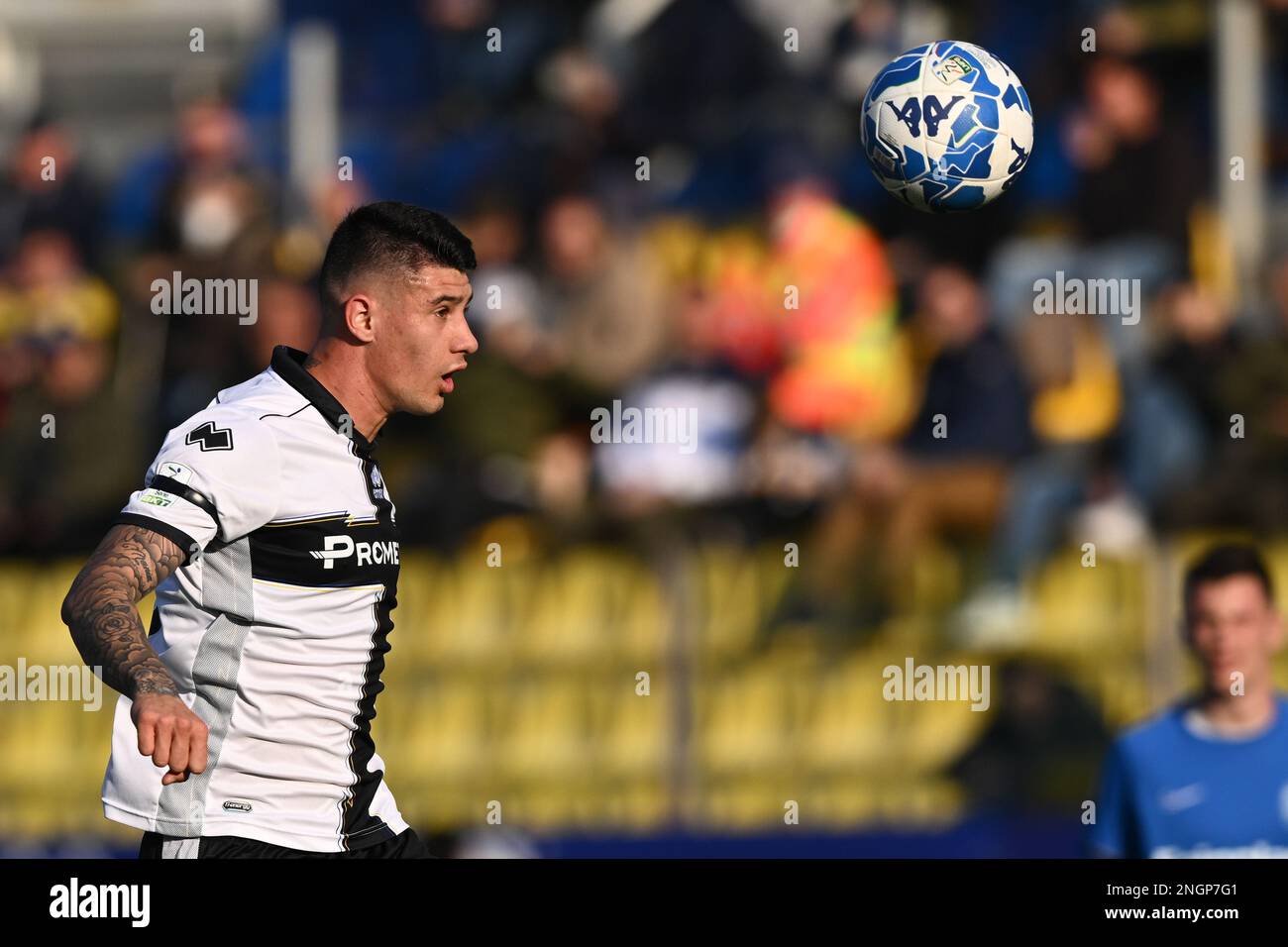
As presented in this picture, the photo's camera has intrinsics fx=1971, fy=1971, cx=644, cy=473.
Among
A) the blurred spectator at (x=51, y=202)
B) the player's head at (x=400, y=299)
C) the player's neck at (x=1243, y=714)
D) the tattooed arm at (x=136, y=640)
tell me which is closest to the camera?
the tattooed arm at (x=136, y=640)

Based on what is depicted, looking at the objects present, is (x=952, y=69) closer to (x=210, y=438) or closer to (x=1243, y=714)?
(x=1243, y=714)

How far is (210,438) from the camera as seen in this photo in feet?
16.0

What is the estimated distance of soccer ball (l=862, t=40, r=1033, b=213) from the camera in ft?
23.3

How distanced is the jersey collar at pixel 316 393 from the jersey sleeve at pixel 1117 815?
10.1 ft

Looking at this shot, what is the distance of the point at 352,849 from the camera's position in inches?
202

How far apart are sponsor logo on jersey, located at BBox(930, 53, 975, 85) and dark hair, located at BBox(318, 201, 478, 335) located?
254cm

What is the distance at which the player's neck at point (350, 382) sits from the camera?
17.2 ft

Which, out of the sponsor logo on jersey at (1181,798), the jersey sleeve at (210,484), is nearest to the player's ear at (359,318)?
the jersey sleeve at (210,484)

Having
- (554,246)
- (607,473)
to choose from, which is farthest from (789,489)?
(554,246)

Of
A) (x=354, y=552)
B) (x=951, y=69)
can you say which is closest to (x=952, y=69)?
(x=951, y=69)

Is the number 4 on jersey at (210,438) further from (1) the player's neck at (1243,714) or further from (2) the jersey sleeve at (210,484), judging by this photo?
(1) the player's neck at (1243,714)

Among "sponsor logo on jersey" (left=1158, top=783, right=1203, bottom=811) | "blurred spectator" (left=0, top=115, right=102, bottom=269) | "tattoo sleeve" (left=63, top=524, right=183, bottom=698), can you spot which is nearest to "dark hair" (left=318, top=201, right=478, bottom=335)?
"tattoo sleeve" (left=63, top=524, right=183, bottom=698)
